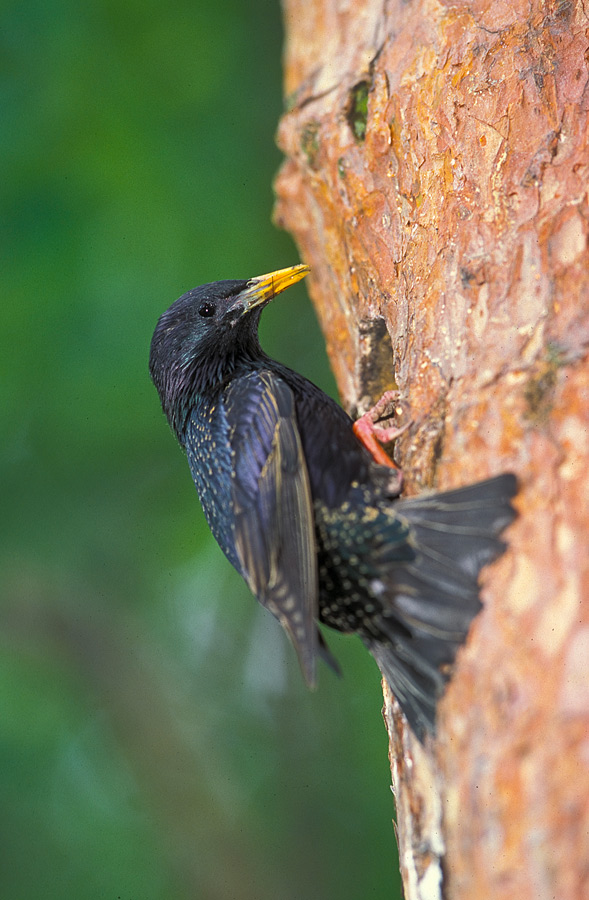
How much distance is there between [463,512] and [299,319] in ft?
8.72

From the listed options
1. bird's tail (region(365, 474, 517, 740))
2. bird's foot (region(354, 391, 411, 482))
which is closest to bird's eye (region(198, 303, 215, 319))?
bird's foot (region(354, 391, 411, 482))

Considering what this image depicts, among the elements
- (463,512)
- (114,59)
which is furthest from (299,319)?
(463,512)

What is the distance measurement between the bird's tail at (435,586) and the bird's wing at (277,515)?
0.77 ft

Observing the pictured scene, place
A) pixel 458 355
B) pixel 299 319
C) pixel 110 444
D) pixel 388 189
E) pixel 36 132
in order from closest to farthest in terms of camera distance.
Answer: pixel 458 355, pixel 388 189, pixel 36 132, pixel 110 444, pixel 299 319

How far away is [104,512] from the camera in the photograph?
429 centimetres

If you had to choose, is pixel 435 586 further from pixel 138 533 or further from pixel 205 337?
pixel 138 533

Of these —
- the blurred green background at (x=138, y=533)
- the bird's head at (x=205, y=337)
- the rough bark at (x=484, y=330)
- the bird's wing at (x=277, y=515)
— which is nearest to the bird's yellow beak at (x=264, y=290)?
the bird's head at (x=205, y=337)

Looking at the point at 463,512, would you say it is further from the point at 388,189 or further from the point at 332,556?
the point at 388,189

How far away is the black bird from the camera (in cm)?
192

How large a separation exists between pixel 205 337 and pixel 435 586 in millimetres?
1275

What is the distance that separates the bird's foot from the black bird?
0.13 feet

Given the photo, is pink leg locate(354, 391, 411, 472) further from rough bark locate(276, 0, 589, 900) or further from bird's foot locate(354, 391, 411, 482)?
rough bark locate(276, 0, 589, 900)

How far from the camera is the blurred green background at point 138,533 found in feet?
12.6

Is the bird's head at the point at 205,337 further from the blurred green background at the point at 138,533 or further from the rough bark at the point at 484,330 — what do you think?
the blurred green background at the point at 138,533
